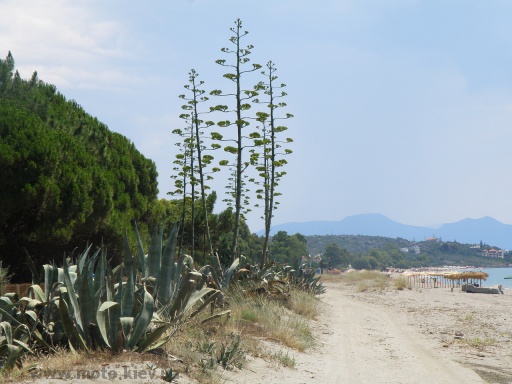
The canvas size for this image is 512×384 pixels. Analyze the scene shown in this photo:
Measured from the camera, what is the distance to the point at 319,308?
1691 cm

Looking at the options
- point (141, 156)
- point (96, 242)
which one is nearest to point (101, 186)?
point (96, 242)

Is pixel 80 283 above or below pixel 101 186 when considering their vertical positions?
below

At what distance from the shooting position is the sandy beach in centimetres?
838

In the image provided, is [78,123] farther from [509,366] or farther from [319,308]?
[509,366]

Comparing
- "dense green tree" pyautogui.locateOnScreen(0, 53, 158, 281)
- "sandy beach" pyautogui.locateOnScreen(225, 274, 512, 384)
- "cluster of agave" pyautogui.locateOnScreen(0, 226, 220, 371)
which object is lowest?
"sandy beach" pyautogui.locateOnScreen(225, 274, 512, 384)

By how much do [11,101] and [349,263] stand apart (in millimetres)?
114717

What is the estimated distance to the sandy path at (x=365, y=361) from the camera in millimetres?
7988

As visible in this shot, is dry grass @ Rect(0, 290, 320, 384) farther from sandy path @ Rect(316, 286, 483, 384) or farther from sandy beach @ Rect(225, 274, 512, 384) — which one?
sandy path @ Rect(316, 286, 483, 384)

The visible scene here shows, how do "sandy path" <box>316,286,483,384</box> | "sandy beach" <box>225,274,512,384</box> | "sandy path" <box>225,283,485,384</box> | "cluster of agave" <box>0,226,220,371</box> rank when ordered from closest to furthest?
"cluster of agave" <box>0,226,220,371</box> < "sandy path" <box>225,283,485,384</box> < "sandy beach" <box>225,274,512,384</box> < "sandy path" <box>316,286,483,384</box>

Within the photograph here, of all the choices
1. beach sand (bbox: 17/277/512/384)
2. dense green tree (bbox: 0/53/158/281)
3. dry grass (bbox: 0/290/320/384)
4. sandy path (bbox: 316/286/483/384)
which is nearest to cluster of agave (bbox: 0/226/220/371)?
dry grass (bbox: 0/290/320/384)

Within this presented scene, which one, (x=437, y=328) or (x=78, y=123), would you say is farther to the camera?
(x=78, y=123)

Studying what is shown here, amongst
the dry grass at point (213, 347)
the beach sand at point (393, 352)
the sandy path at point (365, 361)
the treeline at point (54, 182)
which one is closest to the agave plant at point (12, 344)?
the dry grass at point (213, 347)

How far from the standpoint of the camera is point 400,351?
11.2 m

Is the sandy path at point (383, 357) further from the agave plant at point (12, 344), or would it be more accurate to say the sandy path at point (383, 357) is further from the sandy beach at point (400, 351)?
the agave plant at point (12, 344)
